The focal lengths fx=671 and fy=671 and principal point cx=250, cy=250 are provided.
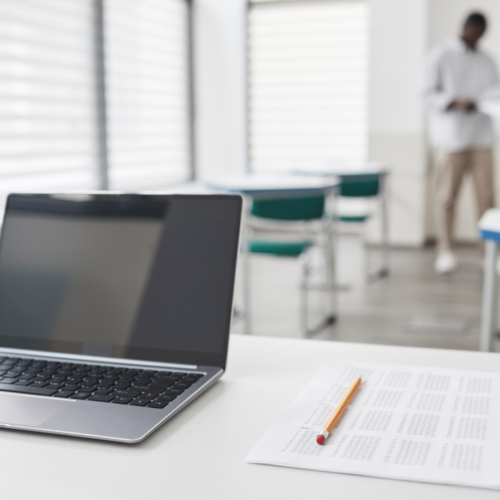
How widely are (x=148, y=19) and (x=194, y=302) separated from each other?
5043 millimetres

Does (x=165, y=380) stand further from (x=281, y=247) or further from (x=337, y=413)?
(x=281, y=247)

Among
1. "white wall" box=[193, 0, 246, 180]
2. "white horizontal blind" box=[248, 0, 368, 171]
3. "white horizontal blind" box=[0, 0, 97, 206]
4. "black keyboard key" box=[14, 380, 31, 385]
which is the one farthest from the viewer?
"white horizontal blind" box=[248, 0, 368, 171]

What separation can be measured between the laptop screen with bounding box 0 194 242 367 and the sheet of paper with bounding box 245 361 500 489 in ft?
0.57

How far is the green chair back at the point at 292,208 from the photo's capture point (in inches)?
129

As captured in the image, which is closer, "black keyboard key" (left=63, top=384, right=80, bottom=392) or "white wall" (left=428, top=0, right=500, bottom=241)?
"black keyboard key" (left=63, top=384, right=80, bottom=392)

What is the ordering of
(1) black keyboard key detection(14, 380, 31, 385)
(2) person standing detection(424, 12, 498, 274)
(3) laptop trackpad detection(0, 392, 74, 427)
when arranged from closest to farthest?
(3) laptop trackpad detection(0, 392, 74, 427) → (1) black keyboard key detection(14, 380, 31, 385) → (2) person standing detection(424, 12, 498, 274)

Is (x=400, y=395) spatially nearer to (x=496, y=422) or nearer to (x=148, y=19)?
(x=496, y=422)

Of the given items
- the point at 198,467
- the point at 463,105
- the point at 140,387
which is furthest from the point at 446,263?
the point at 198,467

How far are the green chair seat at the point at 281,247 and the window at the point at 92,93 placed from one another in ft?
3.83

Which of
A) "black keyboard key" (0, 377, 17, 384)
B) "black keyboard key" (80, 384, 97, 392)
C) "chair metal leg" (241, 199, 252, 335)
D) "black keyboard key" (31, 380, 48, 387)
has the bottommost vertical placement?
"chair metal leg" (241, 199, 252, 335)

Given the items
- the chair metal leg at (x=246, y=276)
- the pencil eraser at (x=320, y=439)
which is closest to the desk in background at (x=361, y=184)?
the chair metal leg at (x=246, y=276)

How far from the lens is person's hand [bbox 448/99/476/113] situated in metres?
4.65

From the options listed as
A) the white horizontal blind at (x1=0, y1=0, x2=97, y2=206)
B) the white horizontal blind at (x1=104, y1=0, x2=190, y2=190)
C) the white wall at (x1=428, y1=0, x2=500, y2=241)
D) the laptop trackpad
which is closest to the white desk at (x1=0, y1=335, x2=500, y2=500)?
the laptop trackpad

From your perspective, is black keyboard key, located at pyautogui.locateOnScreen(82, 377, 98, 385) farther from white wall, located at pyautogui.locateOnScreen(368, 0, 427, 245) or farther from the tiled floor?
white wall, located at pyautogui.locateOnScreen(368, 0, 427, 245)
